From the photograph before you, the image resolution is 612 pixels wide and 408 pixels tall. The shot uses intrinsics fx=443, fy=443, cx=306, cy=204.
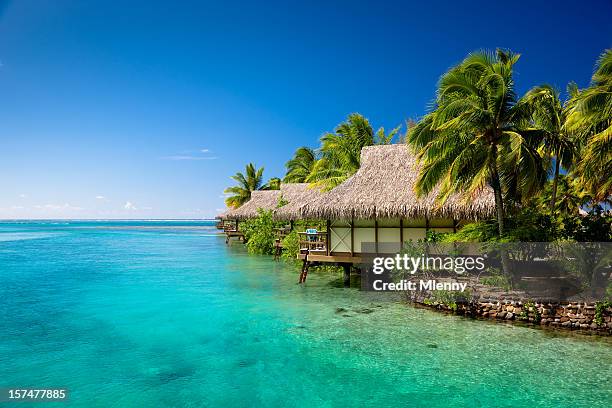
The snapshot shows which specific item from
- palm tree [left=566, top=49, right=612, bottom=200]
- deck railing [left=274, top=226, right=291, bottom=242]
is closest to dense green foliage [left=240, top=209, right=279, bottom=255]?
deck railing [left=274, top=226, right=291, bottom=242]

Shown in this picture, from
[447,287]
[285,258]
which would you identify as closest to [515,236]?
[447,287]

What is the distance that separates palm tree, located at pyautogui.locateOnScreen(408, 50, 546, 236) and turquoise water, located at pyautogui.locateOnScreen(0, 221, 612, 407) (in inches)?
122

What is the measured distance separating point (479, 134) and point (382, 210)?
3279mm

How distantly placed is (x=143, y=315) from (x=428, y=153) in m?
7.65

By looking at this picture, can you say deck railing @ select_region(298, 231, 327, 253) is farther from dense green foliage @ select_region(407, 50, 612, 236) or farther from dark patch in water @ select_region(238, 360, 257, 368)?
dark patch in water @ select_region(238, 360, 257, 368)

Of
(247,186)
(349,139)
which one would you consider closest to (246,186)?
(247,186)

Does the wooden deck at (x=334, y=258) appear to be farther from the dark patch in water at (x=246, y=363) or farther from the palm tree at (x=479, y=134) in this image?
the dark patch in water at (x=246, y=363)

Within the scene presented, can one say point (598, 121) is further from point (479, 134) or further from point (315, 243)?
point (315, 243)

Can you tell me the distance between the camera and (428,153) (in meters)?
9.68

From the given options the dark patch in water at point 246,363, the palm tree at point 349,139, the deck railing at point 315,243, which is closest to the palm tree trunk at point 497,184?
the deck railing at point 315,243

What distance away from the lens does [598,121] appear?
29.6ft

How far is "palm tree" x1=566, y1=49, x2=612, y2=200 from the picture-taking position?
8547mm

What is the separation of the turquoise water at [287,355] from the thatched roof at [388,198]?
2338 millimetres

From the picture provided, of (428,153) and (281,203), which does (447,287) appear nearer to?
(428,153)
